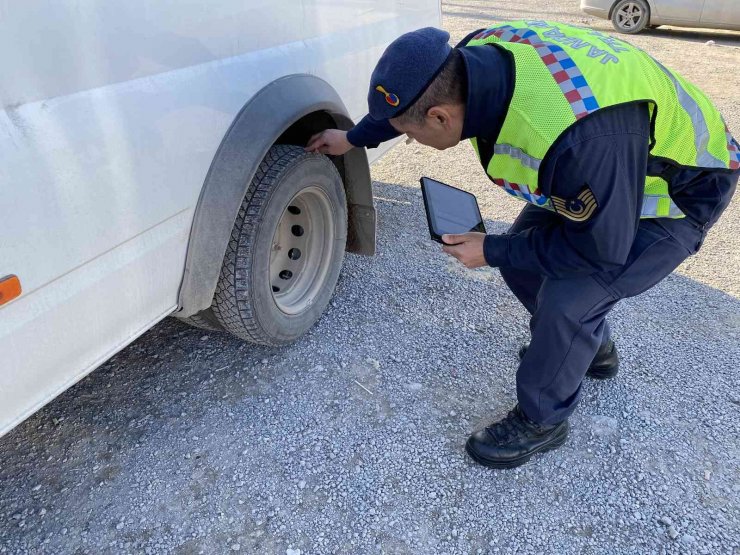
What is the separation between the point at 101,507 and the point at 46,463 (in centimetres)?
31

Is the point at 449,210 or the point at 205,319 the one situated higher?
the point at 449,210

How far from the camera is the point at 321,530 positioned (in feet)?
6.57

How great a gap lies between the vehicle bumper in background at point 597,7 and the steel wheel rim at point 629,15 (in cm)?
22

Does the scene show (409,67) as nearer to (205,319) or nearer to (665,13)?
(205,319)

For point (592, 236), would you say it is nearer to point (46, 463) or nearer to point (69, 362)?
point (69, 362)

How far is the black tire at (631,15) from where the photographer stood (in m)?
9.76

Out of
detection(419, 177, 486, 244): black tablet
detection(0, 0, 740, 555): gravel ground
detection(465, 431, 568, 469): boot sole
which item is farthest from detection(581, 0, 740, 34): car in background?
detection(465, 431, 568, 469): boot sole

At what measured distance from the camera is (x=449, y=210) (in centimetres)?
234

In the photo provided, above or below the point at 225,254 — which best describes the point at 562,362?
below

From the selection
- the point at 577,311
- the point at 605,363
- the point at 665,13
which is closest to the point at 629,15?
the point at 665,13

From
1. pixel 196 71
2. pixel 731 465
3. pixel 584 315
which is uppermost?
pixel 196 71

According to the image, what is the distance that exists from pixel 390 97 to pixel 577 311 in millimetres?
939

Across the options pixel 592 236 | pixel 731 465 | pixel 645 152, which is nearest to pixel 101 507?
pixel 592 236

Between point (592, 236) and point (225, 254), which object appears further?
point (225, 254)
